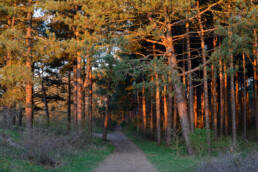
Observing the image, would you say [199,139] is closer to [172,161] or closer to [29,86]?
[172,161]

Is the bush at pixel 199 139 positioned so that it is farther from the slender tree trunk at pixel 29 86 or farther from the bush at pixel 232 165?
the slender tree trunk at pixel 29 86

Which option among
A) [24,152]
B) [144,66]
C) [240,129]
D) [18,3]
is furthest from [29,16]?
[240,129]

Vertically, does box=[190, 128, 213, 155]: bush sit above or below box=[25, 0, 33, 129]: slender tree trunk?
below

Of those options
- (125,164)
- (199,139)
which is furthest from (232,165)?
(199,139)

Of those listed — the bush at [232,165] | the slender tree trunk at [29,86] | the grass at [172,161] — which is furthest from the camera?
the slender tree trunk at [29,86]

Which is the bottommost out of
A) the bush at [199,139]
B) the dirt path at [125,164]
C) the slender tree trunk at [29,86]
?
the dirt path at [125,164]

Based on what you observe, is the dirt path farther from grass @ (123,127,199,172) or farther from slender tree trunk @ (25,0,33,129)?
slender tree trunk @ (25,0,33,129)

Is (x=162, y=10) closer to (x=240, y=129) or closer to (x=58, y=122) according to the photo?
(x=58, y=122)

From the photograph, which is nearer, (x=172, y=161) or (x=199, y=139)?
(x=172, y=161)

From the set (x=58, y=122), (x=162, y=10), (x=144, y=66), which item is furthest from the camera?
(x=58, y=122)

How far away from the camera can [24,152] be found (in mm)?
8883

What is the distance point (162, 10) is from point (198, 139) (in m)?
7.20

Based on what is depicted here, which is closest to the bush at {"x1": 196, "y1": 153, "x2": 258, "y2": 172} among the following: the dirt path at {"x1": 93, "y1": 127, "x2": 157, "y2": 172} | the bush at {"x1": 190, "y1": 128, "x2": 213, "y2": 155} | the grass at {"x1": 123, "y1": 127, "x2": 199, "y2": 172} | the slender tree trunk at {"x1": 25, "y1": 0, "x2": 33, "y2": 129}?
the grass at {"x1": 123, "y1": 127, "x2": 199, "y2": 172}

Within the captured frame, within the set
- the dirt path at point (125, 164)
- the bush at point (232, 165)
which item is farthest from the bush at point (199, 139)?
the bush at point (232, 165)
